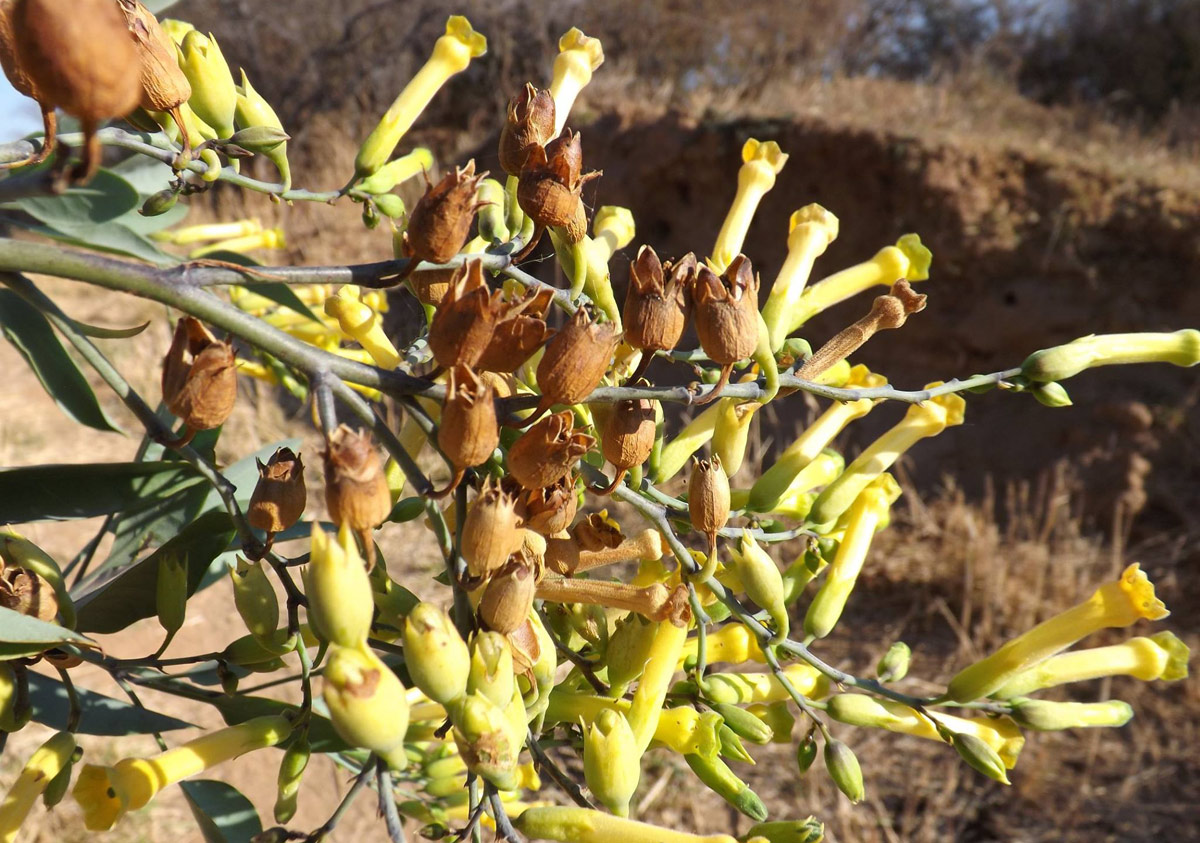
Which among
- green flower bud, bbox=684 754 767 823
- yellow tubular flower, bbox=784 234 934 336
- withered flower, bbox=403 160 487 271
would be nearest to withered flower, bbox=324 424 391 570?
withered flower, bbox=403 160 487 271

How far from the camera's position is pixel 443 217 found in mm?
Result: 520

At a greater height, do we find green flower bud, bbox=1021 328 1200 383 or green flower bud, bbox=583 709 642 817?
green flower bud, bbox=1021 328 1200 383

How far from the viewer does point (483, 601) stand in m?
0.52

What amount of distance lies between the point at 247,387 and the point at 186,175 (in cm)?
414

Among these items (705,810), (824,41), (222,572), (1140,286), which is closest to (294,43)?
(824,41)

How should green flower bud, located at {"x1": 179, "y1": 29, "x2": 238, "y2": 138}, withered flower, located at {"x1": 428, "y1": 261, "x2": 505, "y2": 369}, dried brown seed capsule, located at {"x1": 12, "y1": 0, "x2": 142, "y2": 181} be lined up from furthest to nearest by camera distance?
1. green flower bud, located at {"x1": 179, "y1": 29, "x2": 238, "y2": 138}
2. withered flower, located at {"x1": 428, "y1": 261, "x2": 505, "y2": 369}
3. dried brown seed capsule, located at {"x1": 12, "y1": 0, "x2": 142, "y2": 181}

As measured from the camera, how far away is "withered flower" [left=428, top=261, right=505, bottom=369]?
19.1 inches

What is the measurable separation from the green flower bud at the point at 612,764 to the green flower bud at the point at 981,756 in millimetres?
248

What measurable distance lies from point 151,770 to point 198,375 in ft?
0.95

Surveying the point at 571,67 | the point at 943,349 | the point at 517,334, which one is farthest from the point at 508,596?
the point at 943,349

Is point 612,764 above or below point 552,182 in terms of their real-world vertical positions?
below

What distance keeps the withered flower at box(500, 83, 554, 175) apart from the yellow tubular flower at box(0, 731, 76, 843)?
518mm

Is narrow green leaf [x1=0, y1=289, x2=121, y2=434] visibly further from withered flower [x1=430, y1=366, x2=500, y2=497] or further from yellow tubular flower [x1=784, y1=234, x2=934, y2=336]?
yellow tubular flower [x1=784, y1=234, x2=934, y2=336]

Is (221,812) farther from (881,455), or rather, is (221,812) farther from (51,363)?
(881,455)
